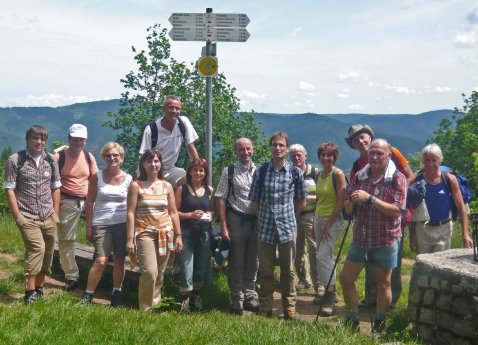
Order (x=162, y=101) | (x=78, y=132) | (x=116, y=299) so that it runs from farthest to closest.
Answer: (x=162, y=101) < (x=78, y=132) < (x=116, y=299)

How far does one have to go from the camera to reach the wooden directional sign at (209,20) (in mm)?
6371

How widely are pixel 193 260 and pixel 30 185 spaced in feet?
6.26

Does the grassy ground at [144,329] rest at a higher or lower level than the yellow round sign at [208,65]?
lower

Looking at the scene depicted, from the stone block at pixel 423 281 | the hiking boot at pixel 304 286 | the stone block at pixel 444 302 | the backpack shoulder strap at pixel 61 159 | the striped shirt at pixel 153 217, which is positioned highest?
the backpack shoulder strap at pixel 61 159

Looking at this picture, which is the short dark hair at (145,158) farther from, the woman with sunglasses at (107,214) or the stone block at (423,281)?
the stone block at (423,281)

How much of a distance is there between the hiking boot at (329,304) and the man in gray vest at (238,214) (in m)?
0.93

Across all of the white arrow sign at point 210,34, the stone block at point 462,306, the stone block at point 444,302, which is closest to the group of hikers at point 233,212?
the stone block at point 444,302

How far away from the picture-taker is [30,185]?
556 centimetres

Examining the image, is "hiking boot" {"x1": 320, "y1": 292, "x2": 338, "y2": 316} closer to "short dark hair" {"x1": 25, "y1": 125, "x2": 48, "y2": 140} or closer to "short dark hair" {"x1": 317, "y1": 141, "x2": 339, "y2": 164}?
"short dark hair" {"x1": 317, "y1": 141, "x2": 339, "y2": 164}

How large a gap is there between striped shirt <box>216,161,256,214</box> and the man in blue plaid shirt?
5.3 inches

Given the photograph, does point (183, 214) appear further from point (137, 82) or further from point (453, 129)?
point (453, 129)

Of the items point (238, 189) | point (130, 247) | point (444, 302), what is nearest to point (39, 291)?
point (130, 247)

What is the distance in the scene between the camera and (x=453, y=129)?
5091 cm

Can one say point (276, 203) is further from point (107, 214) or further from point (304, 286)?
point (304, 286)
